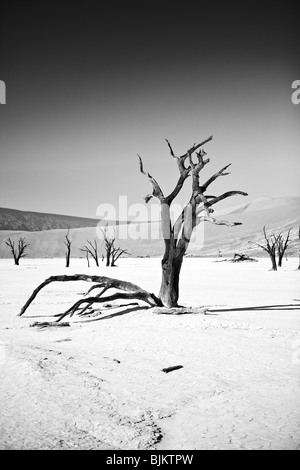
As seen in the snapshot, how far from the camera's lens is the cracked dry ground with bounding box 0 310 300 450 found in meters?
2.38

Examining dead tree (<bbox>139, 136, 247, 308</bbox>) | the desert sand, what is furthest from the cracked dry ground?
dead tree (<bbox>139, 136, 247, 308</bbox>)

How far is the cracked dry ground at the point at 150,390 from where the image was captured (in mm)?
2381

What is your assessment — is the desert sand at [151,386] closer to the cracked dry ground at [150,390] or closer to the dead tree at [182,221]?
the cracked dry ground at [150,390]

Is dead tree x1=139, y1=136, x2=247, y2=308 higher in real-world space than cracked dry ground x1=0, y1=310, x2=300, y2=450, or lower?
higher

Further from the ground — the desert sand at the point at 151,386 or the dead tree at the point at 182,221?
the dead tree at the point at 182,221

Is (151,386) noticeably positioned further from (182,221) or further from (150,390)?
(182,221)

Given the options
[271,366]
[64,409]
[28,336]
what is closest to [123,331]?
[28,336]

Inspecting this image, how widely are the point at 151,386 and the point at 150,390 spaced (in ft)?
0.36

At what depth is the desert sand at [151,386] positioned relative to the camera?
7.85ft

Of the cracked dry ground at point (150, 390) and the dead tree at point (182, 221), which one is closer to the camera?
the cracked dry ground at point (150, 390)

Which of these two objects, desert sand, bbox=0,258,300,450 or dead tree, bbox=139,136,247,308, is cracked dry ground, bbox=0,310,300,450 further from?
dead tree, bbox=139,136,247,308

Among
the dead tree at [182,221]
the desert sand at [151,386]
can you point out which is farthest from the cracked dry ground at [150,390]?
the dead tree at [182,221]

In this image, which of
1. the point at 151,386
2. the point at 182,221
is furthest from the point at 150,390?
the point at 182,221

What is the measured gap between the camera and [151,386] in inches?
132
